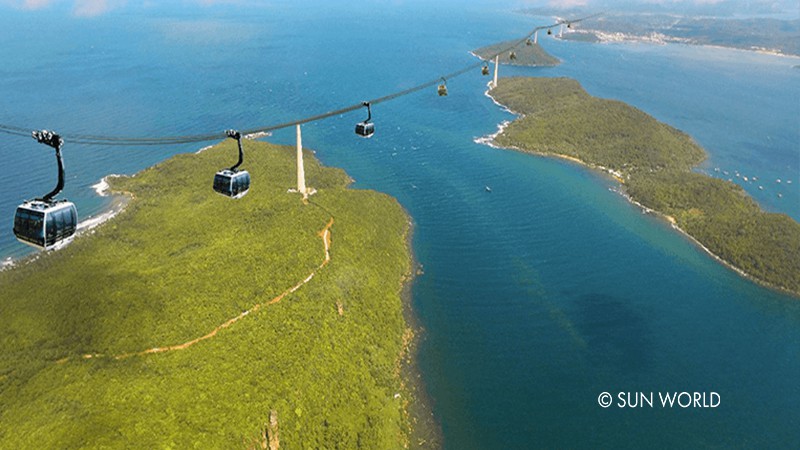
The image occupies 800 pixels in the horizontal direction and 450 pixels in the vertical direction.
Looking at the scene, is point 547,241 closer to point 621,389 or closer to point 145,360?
point 621,389

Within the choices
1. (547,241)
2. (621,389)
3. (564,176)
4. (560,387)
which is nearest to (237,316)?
(560,387)

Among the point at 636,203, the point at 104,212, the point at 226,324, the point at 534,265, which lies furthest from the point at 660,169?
the point at 104,212

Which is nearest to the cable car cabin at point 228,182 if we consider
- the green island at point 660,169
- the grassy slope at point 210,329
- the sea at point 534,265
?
the grassy slope at point 210,329

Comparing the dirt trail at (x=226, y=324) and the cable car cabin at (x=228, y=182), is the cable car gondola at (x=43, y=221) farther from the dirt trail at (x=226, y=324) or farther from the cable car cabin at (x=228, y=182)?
the dirt trail at (x=226, y=324)

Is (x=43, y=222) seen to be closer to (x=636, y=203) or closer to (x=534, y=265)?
(x=534, y=265)

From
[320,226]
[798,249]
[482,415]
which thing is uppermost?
[320,226]

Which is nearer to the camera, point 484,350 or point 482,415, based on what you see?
point 482,415
